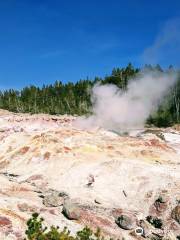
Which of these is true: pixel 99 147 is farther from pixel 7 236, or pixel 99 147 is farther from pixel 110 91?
pixel 7 236

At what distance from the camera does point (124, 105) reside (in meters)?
59.2

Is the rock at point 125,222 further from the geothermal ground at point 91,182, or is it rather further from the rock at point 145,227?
the rock at point 145,227

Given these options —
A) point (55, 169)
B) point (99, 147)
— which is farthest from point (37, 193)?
point (99, 147)

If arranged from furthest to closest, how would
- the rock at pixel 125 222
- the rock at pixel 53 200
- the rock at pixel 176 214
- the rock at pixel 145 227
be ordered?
1. the rock at pixel 53 200
2. the rock at pixel 176 214
3. the rock at pixel 125 222
4. the rock at pixel 145 227

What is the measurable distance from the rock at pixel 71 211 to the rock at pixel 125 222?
2.65m

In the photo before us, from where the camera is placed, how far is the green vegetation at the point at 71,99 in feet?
265

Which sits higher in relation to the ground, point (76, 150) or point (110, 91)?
point (110, 91)

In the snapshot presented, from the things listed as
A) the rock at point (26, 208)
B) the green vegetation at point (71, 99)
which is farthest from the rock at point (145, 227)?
the green vegetation at point (71, 99)

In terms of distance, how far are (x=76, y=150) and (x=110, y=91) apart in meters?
19.2

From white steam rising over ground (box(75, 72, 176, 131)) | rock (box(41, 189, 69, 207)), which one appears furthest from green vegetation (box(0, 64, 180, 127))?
rock (box(41, 189, 69, 207))

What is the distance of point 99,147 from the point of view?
1779 inches

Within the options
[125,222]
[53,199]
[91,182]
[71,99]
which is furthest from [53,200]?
[71,99]

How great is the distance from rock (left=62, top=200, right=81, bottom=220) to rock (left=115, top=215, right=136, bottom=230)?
2.65m

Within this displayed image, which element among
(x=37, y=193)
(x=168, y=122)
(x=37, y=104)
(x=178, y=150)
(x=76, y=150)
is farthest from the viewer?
(x=37, y=104)
